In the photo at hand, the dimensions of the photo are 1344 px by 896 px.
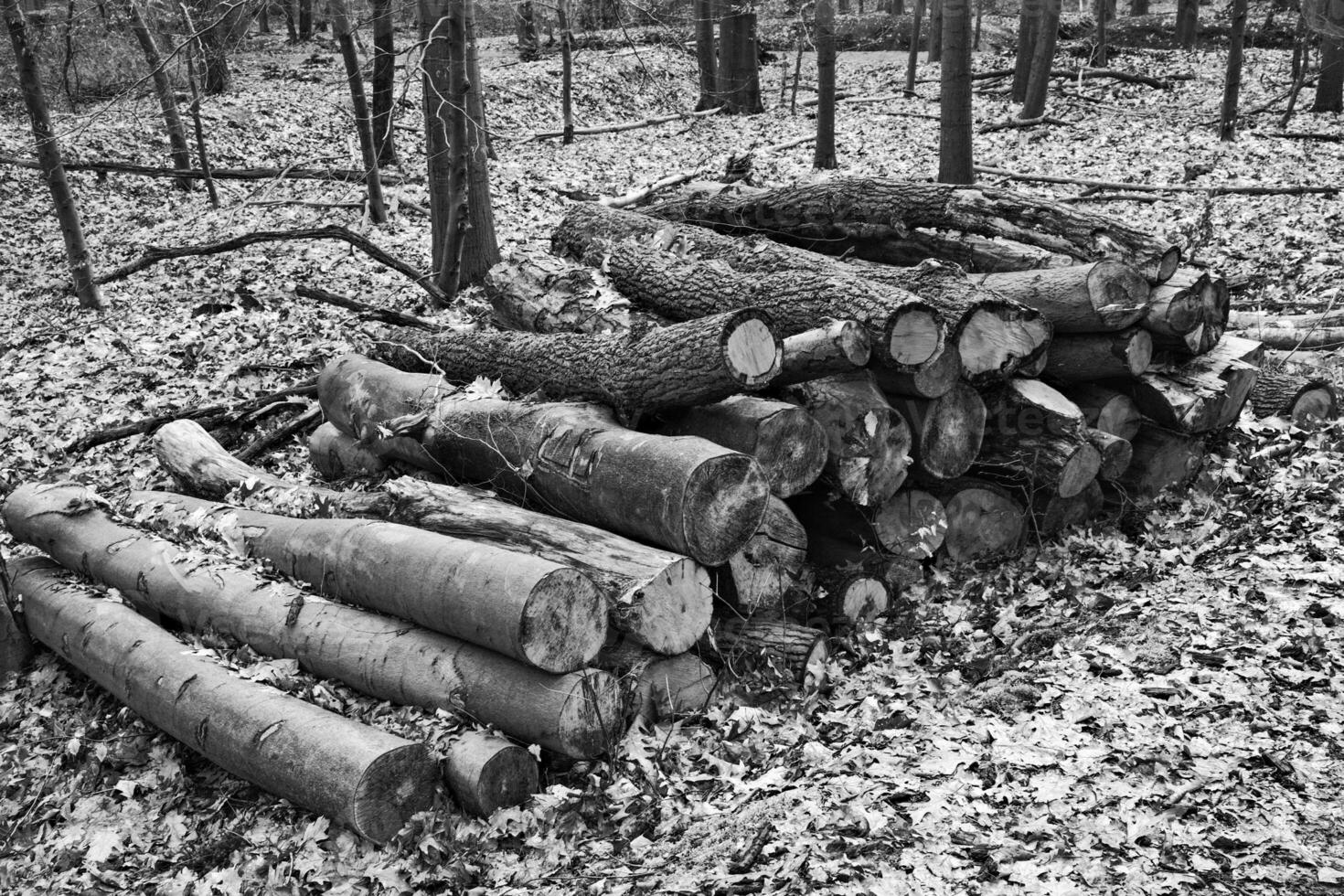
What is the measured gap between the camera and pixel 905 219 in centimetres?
900

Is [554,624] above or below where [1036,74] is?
below

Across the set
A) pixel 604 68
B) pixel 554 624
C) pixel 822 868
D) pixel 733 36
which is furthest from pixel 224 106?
pixel 822 868

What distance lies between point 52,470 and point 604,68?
22.1m

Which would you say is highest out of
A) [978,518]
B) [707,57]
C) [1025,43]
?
[707,57]

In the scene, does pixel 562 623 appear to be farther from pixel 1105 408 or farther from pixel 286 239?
pixel 286 239

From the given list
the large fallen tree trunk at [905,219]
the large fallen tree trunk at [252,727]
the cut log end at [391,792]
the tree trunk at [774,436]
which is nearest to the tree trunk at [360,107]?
the large fallen tree trunk at [905,219]

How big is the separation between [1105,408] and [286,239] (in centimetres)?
1008

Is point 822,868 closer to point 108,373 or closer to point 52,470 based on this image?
point 52,470

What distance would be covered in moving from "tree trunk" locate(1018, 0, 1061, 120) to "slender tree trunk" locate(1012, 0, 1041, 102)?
756 millimetres

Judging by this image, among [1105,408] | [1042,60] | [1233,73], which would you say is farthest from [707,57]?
[1105,408]

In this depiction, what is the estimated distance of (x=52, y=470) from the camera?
7.76 meters

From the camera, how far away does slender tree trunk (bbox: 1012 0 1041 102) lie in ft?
68.0

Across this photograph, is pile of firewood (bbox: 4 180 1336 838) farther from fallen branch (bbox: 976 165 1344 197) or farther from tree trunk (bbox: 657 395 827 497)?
fallen branch (bbox: 976 165 1344 197)

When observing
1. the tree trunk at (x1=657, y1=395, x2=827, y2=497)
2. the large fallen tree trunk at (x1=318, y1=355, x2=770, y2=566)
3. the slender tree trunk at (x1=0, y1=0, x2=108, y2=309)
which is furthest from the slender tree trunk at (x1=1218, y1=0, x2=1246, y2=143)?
the slender tree trunk at (x1=0, y1=0, x2=108, y2=309)
